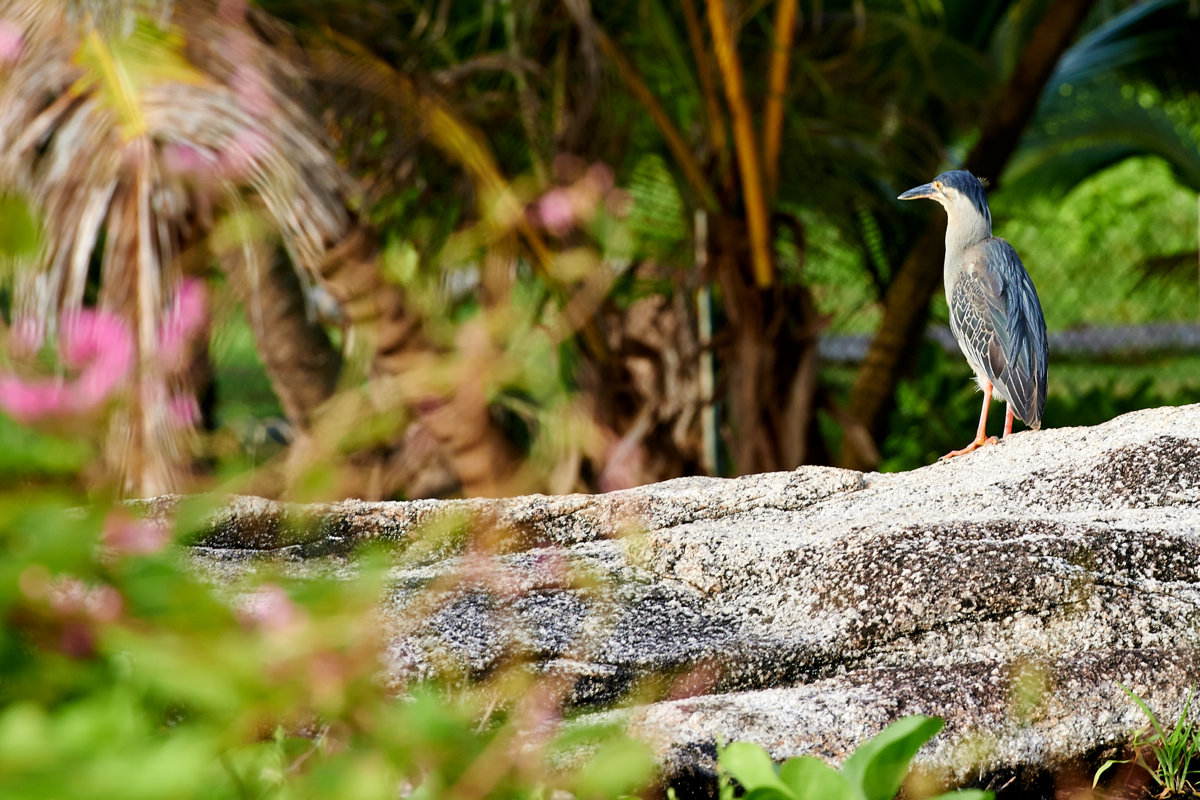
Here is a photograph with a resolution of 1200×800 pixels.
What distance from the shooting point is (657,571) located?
225 cm

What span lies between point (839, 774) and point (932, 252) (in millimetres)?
4005

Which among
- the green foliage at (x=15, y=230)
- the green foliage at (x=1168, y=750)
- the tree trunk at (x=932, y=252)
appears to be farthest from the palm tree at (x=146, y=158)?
the tree trunk at (x=932, y=252)

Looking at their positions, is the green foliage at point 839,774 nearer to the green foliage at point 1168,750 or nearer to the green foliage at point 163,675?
the green foliage at point 163,675

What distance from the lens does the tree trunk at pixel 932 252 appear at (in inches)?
189

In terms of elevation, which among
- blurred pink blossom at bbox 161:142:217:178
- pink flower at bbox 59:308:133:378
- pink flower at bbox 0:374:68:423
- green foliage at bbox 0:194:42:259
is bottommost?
pink flower at bbox 0:374:68:423

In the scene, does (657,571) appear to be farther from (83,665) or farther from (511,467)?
(511,467)

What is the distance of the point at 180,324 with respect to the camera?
2.69 metres

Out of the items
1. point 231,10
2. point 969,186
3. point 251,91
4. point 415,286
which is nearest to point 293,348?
point 415,286

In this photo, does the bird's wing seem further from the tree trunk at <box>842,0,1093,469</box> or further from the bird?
the tree trunk at <box>842,0,1093,469</box>

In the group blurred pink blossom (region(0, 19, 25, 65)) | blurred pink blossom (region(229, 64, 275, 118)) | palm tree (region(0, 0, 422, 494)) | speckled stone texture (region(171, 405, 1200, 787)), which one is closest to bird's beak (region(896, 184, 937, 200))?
speckled stone texture (region(171, 405, 1200, 787))

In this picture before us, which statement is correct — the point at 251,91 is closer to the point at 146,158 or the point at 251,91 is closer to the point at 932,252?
the point at 146,158

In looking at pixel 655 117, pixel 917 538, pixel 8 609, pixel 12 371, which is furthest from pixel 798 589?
pixel 655 117

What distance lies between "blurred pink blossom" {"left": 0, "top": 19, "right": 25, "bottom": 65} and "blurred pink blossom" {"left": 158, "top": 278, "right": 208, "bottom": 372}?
73cm

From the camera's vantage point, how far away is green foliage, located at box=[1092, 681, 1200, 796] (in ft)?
5.53
